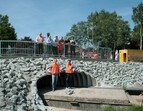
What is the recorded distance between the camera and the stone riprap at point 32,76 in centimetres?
1177

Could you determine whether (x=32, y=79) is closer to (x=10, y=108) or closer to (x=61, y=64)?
(x=61, y=64)

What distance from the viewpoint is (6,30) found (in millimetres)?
60156

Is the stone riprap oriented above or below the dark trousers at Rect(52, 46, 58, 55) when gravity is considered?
below

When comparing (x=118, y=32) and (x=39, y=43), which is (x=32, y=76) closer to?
(x=39, y=43)

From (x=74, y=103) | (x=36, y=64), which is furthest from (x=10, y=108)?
(x=36, y=64)

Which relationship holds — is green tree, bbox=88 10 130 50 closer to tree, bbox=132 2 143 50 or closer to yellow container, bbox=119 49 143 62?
tree, bbox=132 2 143 50

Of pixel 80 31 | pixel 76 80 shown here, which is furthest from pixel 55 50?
pixel 80 31

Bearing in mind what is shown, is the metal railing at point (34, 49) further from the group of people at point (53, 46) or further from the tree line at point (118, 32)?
the tree line at point (118, 32)

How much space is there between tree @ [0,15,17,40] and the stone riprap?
36.6 meters

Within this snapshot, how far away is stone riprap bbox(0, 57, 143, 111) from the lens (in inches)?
464

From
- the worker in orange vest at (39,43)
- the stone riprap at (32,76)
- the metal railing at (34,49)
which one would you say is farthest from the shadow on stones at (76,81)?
the worker in orange vest at (39,43)

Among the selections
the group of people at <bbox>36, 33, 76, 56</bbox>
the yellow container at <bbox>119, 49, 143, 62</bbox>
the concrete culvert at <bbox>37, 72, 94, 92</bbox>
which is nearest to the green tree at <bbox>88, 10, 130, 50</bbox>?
the yellow container at <bbox>119, 49, 143, 62</bbox>

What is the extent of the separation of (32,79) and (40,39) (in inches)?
215

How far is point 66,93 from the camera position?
16.1 m
